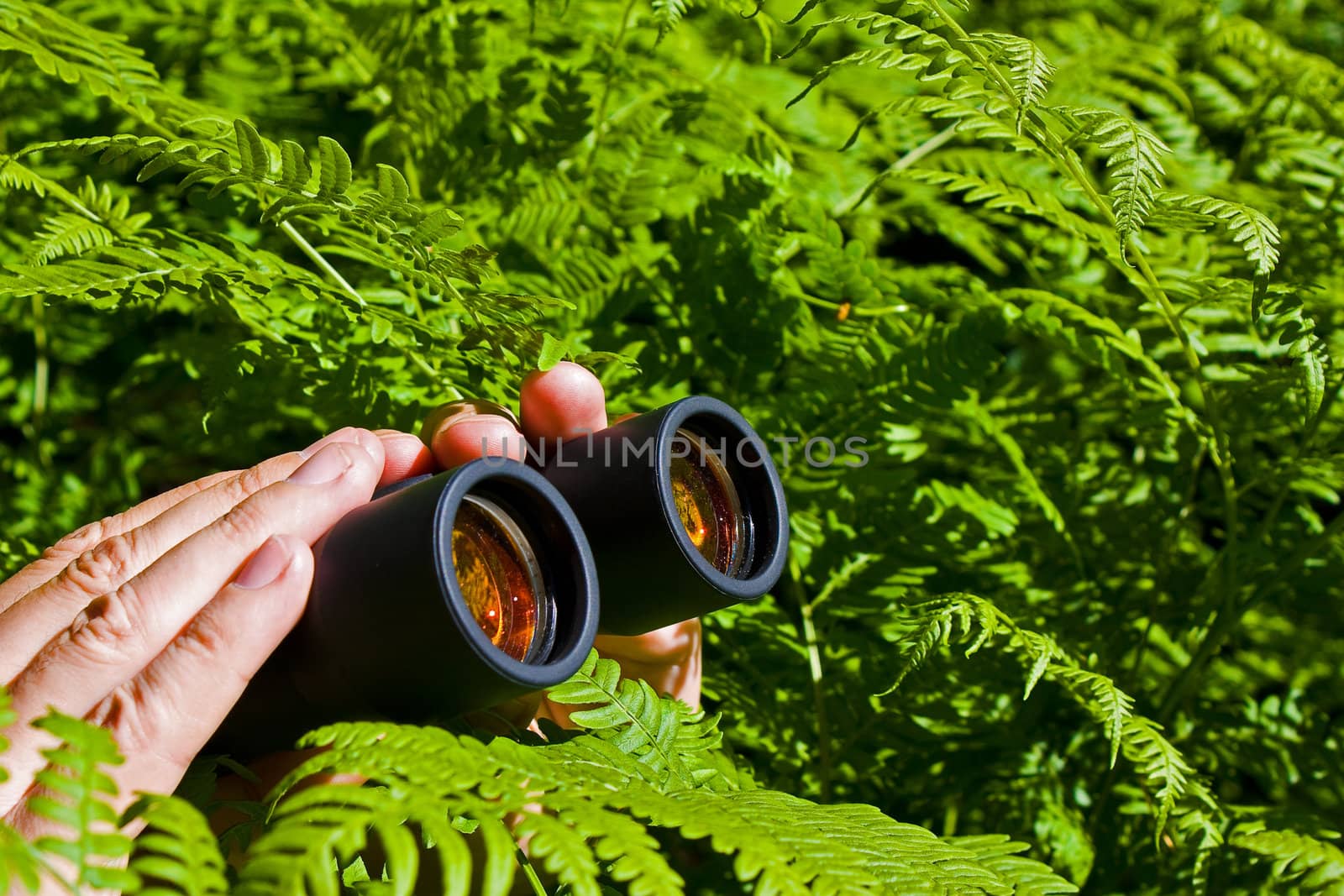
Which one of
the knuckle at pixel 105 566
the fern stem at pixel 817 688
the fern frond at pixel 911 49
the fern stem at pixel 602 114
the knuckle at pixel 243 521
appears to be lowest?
the fern stem at pixel 817 688

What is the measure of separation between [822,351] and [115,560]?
3.37ft

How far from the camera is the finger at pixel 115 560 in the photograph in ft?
3.25

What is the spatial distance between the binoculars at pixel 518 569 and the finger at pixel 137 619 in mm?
64

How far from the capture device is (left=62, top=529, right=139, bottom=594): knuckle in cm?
101

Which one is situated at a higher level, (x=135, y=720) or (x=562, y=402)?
(x=562, y=402)

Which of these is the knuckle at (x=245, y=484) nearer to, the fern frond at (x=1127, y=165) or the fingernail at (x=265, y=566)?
the fingernail at (x=265, y=566)

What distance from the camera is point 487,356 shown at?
1360 millimetres

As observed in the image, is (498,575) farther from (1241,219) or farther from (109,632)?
(1241,219)

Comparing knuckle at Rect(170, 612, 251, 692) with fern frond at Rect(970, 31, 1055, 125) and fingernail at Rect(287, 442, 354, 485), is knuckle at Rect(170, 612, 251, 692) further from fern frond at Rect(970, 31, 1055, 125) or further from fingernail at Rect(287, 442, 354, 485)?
fern frond at Rect(970, 31, 1055, 125)

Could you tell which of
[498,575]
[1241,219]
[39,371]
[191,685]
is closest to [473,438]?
[498,575]

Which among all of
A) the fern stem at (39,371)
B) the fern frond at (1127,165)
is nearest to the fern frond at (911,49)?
the fern frond at (1127,165)

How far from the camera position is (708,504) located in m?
1.22

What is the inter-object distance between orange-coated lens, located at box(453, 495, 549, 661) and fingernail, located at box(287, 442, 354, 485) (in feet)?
0.38

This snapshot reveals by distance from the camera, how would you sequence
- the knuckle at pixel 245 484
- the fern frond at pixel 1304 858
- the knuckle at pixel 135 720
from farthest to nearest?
the fern frond at pixel 1304 858, the knuckle at pixel 245 484, the knuckle at pixel 135 720
